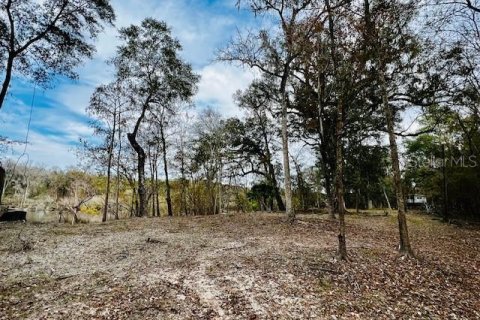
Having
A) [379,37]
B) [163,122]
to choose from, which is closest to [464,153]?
[379,37]

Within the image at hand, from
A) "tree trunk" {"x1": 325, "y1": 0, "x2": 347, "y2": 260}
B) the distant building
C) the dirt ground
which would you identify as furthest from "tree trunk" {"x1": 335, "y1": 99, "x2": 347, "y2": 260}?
the distant building

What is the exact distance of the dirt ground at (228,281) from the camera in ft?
16.5

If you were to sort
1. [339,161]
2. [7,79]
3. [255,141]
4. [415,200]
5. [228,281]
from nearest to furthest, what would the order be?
[228,281] → [339,161] → [7,79] → [255,141] → [415,200]

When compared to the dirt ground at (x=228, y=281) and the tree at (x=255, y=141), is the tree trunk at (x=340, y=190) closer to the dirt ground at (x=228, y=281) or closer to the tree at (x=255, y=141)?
the dirt ground at (x=228, y=281)

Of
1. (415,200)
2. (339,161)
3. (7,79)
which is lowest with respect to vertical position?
(415,200)

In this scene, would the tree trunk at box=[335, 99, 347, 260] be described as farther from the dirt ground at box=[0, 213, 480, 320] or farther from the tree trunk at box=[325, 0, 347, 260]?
the dirt ground at box=[0, 213, 480, 320]

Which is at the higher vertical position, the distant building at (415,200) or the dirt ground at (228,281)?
the distant building at (415,200)

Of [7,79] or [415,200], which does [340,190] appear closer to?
[7,79]

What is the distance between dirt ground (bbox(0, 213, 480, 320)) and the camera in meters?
5.04

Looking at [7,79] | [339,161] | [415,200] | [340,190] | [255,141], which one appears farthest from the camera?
[415,200]

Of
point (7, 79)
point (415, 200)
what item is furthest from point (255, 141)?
point (415, 200)

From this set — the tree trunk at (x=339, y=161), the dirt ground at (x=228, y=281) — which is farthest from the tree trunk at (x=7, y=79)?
the tree trunk at (x=339, y=161)

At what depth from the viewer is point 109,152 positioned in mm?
22453

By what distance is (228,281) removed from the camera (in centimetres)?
624
